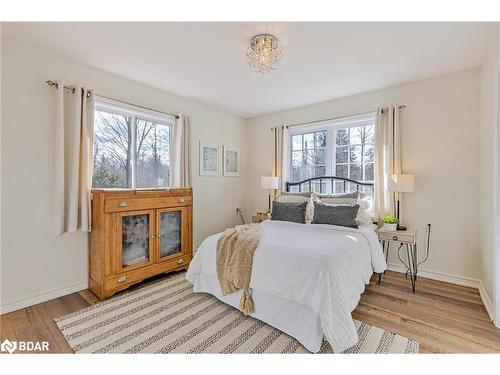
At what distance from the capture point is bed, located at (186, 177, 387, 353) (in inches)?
64.8

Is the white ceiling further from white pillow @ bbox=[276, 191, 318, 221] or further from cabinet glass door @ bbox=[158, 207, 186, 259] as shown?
cabinet glass door @ bbox=[158, 207, 186, 259]

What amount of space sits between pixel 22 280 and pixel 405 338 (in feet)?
11.2

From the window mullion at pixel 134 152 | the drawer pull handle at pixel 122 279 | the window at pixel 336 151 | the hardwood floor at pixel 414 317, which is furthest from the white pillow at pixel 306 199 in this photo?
the drawer pull handle at pixel 122 279

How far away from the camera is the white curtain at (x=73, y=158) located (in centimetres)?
242

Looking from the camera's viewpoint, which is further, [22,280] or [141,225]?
[141,225]

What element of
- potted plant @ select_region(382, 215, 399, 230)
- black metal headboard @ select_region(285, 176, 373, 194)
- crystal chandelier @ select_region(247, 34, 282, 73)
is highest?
crystal chandelier @ select_region(247, 34, 282, 73)

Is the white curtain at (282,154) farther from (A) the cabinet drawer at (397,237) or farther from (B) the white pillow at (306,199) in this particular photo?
(A) the cabinet drawer at (397,237)

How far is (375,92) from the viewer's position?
11.2 ft

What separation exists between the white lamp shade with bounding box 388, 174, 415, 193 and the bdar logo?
3854mm

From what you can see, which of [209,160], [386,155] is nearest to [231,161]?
[209,160]

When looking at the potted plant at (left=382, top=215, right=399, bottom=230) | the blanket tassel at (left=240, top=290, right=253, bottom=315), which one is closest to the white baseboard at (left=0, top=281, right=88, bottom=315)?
the blanket tassel at (left=240, top=290, right=253, bottom=315)

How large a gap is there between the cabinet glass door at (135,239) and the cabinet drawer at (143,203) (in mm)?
79

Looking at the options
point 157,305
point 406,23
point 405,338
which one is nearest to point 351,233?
point 405,338
